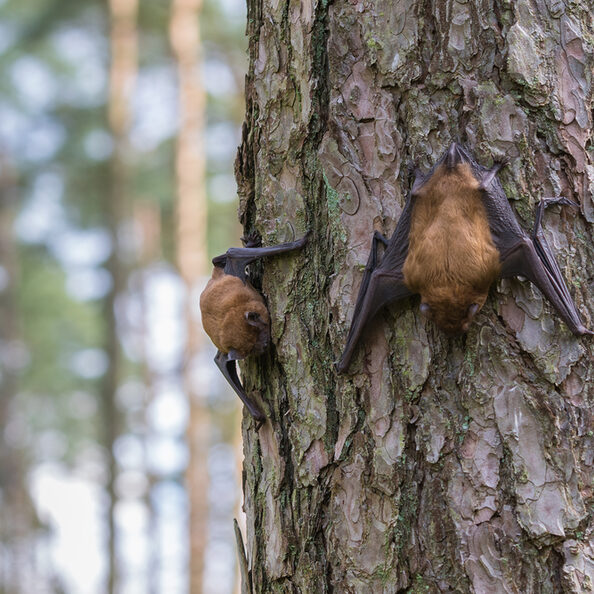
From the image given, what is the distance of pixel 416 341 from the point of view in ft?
8.36

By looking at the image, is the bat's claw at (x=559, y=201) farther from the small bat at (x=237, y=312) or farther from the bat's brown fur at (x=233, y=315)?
the bat's brown fur at (x=233, y=315)

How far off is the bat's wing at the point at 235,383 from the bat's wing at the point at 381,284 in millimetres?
513

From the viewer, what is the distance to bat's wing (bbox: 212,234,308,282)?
2.86 m

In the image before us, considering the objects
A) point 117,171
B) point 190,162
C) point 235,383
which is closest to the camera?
point 235,383

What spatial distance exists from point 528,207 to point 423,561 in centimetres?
132

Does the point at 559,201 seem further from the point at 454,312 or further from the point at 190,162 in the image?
the point at 190,162

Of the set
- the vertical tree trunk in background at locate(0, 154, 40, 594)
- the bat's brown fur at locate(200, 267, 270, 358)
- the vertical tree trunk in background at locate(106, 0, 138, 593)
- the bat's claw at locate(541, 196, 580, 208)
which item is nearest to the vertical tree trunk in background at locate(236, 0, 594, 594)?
the bat's claw at locate(541, 196, 580, 208)

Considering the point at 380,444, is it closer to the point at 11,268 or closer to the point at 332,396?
the point at 332,396

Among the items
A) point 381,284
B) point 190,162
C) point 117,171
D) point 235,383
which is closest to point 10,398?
point 117,171

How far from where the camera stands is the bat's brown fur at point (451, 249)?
94.6 inches

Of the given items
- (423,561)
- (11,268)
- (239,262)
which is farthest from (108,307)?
(423,561)

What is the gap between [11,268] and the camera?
22438 mm

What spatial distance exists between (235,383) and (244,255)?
689mm

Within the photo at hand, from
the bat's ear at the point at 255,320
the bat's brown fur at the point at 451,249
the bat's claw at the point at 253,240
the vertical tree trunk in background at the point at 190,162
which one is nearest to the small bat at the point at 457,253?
the bat's brown fur at the point at 451,249
